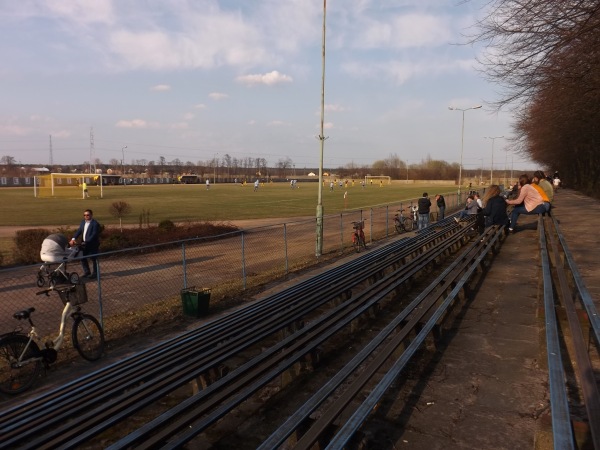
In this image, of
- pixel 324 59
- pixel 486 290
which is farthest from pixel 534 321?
pixel 324 59

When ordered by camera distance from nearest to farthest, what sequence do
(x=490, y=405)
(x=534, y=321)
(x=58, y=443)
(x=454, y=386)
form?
(x=58, y=443) < (x=490, y=405) < (x=454, y=386) < (x=534, y=321)

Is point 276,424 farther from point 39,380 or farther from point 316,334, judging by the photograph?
point 39,380

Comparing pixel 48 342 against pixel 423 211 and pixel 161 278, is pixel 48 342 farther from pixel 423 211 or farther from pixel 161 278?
pixel 423 211

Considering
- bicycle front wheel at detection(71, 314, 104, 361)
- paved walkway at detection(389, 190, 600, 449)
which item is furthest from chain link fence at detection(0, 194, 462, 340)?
paved walkway at detection(389, 190, 600, 449)

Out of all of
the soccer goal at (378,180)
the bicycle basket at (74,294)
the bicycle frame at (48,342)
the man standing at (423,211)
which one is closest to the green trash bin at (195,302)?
the bicycle basket at (74,294)

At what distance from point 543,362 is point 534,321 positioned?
1739 mm

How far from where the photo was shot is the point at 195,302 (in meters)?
7.84

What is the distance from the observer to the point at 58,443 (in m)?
3.16

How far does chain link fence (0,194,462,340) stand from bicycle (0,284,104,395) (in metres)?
0.79

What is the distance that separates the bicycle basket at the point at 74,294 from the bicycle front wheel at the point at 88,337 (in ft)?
0.82

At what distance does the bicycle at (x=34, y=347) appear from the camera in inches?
202

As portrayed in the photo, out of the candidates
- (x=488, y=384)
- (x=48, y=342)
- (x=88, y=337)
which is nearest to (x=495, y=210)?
(x=488, y=384)

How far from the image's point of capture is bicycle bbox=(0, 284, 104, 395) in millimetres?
5133

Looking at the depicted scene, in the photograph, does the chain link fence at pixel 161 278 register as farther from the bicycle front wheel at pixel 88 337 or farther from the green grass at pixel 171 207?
the green grass at pixel 171 207
